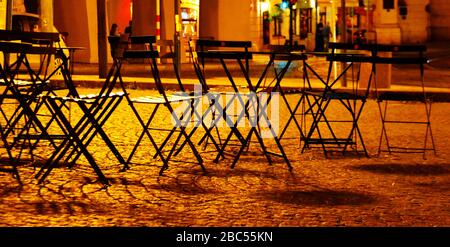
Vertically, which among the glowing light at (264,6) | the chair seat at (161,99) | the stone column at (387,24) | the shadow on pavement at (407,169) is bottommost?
the shadow on pavement at (407,169)

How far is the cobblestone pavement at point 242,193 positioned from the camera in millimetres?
6375

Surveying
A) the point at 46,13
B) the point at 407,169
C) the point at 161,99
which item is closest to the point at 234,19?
the point at 46,13

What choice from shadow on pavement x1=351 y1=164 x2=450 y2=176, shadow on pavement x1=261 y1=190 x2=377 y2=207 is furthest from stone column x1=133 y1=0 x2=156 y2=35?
shadow on pavement x1=261 y1=190 x2=377 y2=207

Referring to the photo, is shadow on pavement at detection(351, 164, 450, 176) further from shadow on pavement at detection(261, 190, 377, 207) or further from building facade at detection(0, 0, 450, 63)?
building facade at detection(0, 0, 450, 63)

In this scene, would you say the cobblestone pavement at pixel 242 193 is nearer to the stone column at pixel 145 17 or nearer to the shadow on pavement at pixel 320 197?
the shadow on pavement at pixel 320 197

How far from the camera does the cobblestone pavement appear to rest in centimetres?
638

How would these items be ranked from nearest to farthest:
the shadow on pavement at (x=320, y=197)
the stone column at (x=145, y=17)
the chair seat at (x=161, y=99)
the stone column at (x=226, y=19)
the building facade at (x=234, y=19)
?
the shadow on pavement at (x=320, y=197) → the chair seat at (x=161, y=99) → the building facade at (x=234, y=19) → the stone column at (x=145, y=17) → the stone column at (x=226, y=19)

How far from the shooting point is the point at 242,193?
24.0 ft

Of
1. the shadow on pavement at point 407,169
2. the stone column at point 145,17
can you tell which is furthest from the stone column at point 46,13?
the shadow on pavement at point 407,169

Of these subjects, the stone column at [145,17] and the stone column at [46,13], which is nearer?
the stone column at [46,13]

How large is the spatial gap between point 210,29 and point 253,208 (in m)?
27.3

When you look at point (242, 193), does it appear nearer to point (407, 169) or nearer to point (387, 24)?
point (407, 169)

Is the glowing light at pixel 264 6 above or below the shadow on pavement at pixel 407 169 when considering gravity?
above

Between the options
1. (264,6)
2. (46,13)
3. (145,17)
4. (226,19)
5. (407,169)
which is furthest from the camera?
(264,6)
